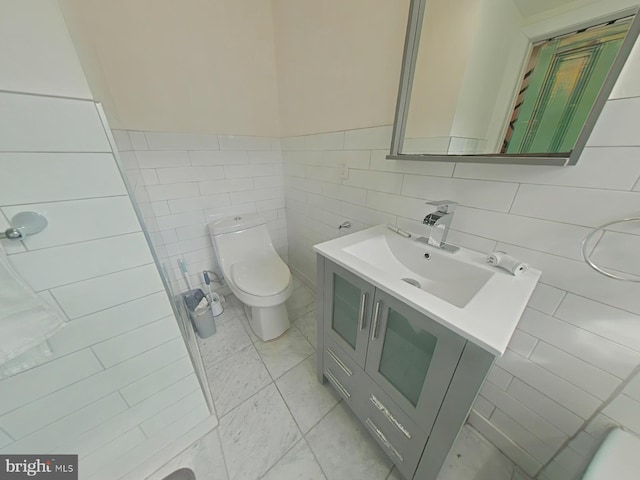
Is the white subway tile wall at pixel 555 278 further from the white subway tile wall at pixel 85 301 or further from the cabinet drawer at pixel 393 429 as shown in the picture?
the white subway tile wall at pixel 85 301

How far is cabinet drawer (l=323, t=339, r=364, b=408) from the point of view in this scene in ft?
2.93

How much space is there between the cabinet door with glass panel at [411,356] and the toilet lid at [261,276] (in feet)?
2.31

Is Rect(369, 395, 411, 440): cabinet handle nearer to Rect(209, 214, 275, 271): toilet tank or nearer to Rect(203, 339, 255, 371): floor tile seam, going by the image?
Rect(203, 339, 255, 371): floor tile seam

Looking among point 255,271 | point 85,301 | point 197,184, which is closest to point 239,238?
point 255,271

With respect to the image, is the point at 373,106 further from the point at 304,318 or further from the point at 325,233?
the point at 304,318

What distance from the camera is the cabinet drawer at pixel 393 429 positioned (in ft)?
2.30

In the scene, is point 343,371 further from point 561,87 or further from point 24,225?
point 561,87

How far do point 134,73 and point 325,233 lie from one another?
1.39 meters

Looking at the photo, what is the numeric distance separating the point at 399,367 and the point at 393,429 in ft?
0.90

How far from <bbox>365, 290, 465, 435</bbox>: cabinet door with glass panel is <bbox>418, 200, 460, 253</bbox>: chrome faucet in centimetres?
34

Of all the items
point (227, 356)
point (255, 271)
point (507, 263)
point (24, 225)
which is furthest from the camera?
point (255, 271)

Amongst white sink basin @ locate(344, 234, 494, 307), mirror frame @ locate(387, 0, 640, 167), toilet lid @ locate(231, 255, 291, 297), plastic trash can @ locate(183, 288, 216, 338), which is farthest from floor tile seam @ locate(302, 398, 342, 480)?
mirror frame @ locate(387, 0, 640, 167)

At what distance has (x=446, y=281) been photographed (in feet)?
2.65

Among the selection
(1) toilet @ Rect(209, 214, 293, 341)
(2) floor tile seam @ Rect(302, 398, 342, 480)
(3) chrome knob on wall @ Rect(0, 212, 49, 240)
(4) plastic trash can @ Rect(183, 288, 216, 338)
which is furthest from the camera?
(4) plastic trash can @ Rect(183, 288, 216, 338)
